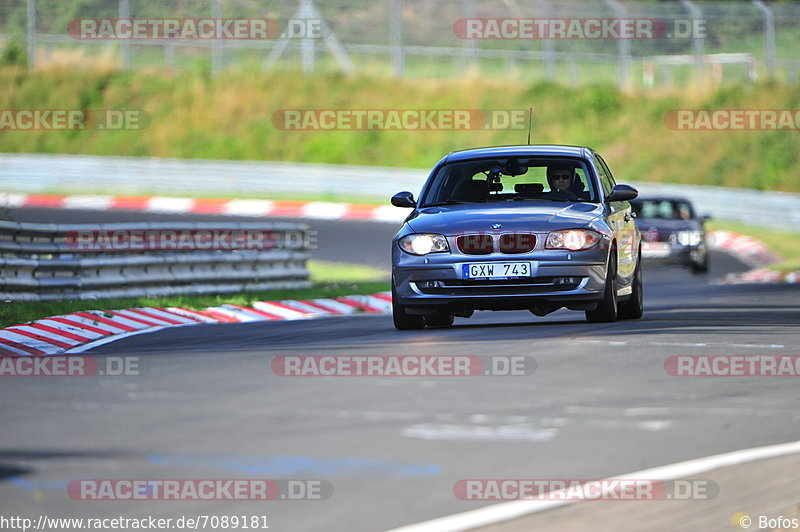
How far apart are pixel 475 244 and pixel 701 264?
45.7ft

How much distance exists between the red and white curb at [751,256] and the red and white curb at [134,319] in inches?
293

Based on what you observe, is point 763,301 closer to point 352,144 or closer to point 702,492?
point 702,492

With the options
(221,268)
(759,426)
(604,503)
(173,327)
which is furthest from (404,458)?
(221,268)

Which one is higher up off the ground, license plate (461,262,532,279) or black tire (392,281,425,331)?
license plate (461,262,532,279)

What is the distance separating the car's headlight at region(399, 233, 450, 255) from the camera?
12148 millimetres

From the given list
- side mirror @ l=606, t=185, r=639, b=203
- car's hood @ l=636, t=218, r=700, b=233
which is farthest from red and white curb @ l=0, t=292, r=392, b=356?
car's hood @ l=636, t=218, r=700, b=233

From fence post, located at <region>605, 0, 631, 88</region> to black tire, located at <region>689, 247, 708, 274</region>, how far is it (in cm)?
1473

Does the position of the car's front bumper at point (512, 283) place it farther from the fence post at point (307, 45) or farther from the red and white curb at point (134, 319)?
the fence post at point (307, 45)

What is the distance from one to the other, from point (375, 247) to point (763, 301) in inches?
511

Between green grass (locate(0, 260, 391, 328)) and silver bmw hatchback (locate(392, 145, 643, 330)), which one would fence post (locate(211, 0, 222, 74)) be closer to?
green grass (locate(0, 260, 391, 328))

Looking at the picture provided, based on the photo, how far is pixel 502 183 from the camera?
13.2 metres

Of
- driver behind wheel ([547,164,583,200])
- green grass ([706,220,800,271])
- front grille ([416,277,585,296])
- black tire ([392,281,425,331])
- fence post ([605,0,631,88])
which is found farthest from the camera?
fence post ([605,0,631,88])

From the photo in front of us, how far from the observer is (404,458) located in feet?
20.5

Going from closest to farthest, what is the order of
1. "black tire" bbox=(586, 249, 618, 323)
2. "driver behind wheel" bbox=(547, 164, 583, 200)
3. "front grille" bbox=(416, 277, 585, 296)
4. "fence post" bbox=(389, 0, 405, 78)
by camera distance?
"front grille" bbox=(416, 277, 585, 296) → "black tire" bbox=(586, 249, 618, 323) → "driver behind wheel" bbox=(547, 164, 583, 200) → "fence post" bbox=(389, 0, 405, 78)
